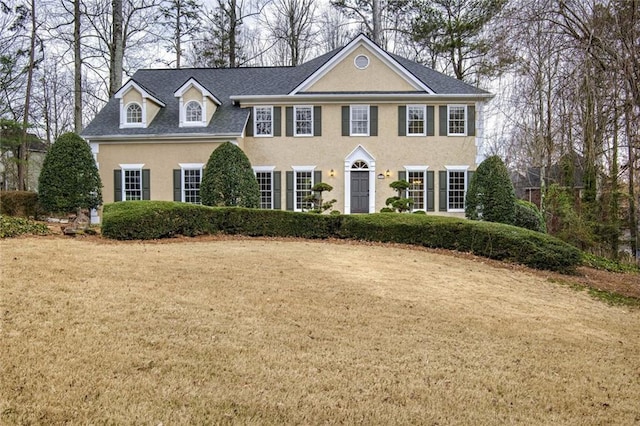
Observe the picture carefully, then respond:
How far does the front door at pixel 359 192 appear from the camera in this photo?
58.2 feet

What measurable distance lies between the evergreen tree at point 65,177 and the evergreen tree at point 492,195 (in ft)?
42.2

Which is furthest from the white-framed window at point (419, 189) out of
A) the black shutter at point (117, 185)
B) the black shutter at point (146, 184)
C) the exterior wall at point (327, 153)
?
the black shutter at point (117, 185)

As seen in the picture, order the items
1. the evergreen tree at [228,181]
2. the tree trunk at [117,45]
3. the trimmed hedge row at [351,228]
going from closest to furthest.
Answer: the trimmed hedge row at [351,228] < the evergreen tree at [228,181] < the tree trunk at [117,45]

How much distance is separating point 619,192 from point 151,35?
933 inches

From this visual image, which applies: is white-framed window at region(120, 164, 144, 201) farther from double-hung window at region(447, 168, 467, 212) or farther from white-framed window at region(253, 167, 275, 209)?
double-hung window at region(447, 168, 467, 212)

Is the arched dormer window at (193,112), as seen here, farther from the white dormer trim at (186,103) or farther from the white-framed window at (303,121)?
the white-framed window at (303,121)

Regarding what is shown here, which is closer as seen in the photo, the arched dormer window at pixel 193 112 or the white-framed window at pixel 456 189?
the white-framed window at pixel 456 189

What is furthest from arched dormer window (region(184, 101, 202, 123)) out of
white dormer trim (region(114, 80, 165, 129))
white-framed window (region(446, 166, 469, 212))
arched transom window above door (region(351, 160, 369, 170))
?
white-framed window (region(446, 166, 469, 212))

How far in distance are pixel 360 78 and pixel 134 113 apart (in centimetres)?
947

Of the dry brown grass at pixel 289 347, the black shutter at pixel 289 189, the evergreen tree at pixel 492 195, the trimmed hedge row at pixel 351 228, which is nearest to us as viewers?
the dry brown grass at pixel 289 347

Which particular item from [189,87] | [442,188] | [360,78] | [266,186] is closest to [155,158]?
[189,87]

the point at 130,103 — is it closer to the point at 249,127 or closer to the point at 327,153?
the point at 249,127

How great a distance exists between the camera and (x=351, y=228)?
489 inches

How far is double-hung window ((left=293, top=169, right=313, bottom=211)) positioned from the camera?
1766 cm
